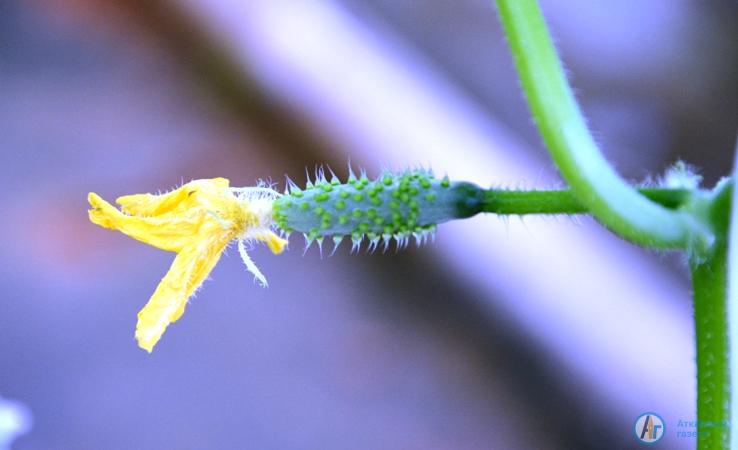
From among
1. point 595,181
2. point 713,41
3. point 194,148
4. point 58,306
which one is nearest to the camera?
point 595,181

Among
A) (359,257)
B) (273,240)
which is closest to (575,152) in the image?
(273,240)

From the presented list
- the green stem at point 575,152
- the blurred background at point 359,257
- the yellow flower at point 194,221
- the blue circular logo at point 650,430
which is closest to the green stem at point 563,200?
the green stem at point 575,152

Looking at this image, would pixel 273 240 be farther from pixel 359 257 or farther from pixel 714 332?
pixel 359 257

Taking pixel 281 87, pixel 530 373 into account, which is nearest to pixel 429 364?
pixel 530 373

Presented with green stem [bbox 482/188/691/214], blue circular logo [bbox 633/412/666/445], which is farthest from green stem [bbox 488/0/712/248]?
blue circular logo [bbox 633/412/666/445]

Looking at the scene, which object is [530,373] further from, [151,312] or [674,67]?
[151,312]

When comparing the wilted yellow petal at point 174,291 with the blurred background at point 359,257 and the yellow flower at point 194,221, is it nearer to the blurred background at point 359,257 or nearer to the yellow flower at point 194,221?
the yellow flower at point 194,221
